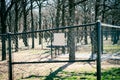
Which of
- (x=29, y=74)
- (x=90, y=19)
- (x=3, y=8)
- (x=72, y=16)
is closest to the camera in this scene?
(x=29, y=74)

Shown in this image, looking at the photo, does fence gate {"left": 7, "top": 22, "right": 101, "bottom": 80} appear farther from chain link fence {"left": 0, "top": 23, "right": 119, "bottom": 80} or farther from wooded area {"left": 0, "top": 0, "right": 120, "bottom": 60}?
wooded area {"left": 0, "top": 0, "right": 120, "bottom": 60}

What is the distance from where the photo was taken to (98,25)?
6.33 meters

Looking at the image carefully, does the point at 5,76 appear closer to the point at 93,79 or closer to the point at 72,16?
the point at 93,79

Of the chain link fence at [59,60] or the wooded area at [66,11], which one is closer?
the chain link fence at [59,60]

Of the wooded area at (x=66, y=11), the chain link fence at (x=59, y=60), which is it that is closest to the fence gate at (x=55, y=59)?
the chain link fence at (x=59, y=60)

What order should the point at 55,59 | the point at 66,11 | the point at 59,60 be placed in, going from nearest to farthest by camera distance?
the point at 59,60
the point at 55,59
the point at 66,11

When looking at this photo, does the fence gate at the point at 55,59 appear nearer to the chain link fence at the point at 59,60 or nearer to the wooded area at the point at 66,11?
the chain link fence at the point at 59,60

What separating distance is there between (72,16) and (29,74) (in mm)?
5877

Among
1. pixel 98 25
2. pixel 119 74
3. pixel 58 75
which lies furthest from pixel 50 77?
pixel 98 25

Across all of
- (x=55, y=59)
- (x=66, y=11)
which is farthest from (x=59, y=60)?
(x=66, y=11)

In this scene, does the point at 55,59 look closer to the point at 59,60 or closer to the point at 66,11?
the point at 59,60

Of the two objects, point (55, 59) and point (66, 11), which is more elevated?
point (66, 11)

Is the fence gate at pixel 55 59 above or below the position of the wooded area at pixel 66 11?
below

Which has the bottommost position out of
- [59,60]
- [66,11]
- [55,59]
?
[55,59]
